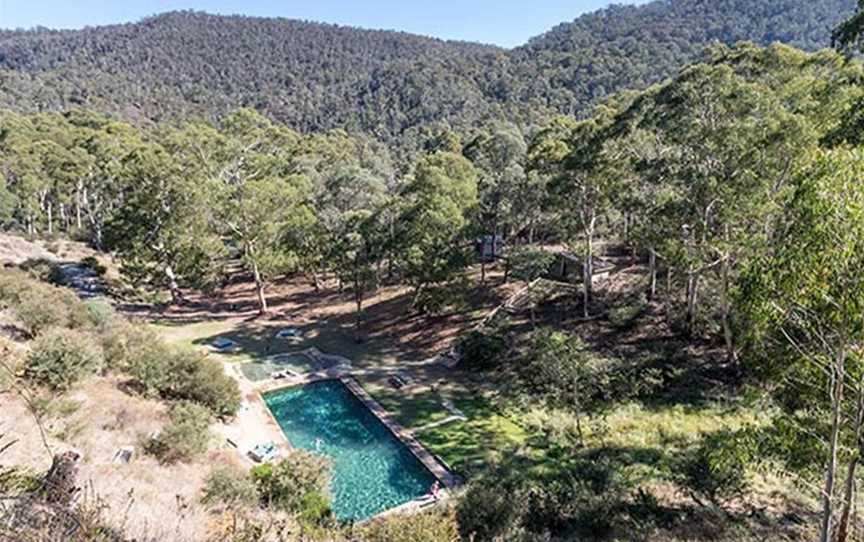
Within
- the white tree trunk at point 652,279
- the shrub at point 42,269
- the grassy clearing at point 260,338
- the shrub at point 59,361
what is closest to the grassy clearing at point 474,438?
the grassy clearing at point 260,338

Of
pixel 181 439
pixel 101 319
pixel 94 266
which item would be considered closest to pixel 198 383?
pixel 181 439

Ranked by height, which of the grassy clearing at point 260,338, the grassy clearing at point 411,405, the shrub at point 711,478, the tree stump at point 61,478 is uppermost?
the tree stump at point 61,478

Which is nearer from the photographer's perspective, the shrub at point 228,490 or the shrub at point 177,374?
the shrub at point 228,490

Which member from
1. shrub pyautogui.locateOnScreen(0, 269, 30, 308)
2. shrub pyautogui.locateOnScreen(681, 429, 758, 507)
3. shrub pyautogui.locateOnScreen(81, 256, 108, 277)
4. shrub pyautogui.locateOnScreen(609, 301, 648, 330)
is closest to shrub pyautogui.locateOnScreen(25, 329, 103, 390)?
shrub pyautogui.locateOnScreen(0, 269, 30, 308)

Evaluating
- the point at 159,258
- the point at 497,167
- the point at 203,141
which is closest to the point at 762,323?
the point at 159,258

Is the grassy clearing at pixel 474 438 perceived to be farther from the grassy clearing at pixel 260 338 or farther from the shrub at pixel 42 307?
the shrub at pixel 42 307
